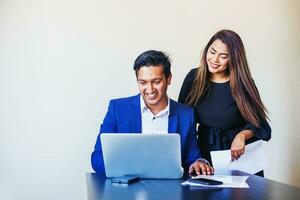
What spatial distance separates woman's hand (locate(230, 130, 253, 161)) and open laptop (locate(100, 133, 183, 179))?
0.47 m

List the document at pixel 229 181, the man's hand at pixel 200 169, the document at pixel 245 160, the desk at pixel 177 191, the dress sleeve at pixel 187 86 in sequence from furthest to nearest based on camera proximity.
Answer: the dress sleeve at pixel 187 86 → the document at pixel 245 160 → the man's hand at pixel 200 169 → the document at pixel 229 181 → the desk at pixel 177 191

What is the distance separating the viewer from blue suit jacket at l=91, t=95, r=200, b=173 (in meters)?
1.90

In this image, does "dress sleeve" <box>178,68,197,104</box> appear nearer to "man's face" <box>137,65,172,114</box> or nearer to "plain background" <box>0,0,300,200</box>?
"man's face" <box>137,65,172,114</box>

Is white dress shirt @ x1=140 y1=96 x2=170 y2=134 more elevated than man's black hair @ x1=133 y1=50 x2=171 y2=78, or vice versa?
man's black hair @ x1=133 y1=50 x2=171 y2=78

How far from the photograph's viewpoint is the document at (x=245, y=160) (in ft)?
6.63

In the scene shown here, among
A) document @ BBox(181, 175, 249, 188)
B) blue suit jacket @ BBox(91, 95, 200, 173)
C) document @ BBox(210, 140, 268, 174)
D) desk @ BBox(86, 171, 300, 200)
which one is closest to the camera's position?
desk @ BBox(86, 171, 300, 200)

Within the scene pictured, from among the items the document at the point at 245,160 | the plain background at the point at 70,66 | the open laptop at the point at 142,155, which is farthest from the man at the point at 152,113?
the plain background at the point at 70,66

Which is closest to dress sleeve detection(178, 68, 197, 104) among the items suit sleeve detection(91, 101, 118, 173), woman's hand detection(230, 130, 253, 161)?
woman's hand detection(230, 130, 253, 161)

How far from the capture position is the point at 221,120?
2.09 meters

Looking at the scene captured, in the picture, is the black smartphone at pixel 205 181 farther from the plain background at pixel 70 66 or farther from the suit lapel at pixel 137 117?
the plain background at pixel 70 66

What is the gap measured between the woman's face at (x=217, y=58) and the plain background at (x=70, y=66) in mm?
701

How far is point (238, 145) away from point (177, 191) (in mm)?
673

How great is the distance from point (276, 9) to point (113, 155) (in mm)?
2002

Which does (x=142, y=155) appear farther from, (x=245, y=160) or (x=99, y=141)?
(x=245, y=160)
